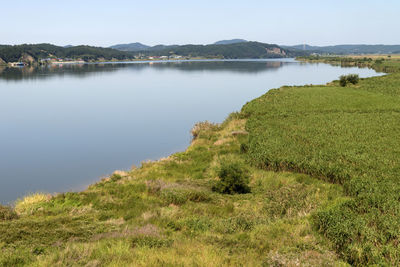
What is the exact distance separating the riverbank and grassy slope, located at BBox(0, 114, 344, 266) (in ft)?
0.16

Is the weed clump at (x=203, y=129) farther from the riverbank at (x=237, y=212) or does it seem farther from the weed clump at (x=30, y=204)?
the weed clump at (x=30, y=204)

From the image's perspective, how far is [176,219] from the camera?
42.5ft

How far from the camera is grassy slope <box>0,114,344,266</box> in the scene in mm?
9047

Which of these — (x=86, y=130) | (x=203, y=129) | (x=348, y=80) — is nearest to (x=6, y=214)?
(x=203, y=129)

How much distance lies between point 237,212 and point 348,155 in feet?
35.5

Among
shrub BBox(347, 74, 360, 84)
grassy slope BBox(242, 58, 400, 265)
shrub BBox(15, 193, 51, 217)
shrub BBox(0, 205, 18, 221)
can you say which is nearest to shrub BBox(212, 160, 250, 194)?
grassy slope BBox(242, 58, 400, 265)

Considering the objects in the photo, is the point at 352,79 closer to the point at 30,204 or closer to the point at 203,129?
the point at 203,129

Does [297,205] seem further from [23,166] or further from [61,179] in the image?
[23,166]

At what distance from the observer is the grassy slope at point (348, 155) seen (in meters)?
10.7

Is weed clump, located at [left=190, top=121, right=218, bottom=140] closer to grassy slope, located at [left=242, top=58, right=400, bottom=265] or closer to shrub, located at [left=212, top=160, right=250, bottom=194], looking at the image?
grassy slope, located at [left=242, top=58, right=400, bottom=265]

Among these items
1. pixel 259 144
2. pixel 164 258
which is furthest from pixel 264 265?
pixel 259 144

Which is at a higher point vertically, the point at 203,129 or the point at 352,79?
the point at 352,79

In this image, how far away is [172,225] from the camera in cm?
1232

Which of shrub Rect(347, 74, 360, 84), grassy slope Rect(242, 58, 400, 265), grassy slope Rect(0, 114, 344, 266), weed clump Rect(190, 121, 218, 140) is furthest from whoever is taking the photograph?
shrub Rect(347, 74, 360, 84)
